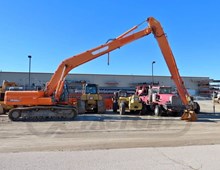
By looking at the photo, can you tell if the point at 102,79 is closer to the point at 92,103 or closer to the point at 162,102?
the point at 92,103

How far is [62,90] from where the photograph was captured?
2122 centimetres

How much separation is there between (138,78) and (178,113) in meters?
51.0

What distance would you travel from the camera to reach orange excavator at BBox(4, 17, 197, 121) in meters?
20.3

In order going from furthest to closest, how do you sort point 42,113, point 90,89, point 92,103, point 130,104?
point 90,89
point 92,103
point 130,104
point 42,113

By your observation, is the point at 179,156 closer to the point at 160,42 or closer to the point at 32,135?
the point at 32,135

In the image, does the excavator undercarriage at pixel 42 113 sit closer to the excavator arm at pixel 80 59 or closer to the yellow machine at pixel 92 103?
the excavator arm at pixel 80 59

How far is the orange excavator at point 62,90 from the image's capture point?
66.6 ft

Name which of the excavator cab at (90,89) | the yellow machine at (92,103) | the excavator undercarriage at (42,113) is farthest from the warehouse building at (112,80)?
the excavator undercarriage at (42,113)

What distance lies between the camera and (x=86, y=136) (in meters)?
13.4

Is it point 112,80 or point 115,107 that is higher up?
point 112,80

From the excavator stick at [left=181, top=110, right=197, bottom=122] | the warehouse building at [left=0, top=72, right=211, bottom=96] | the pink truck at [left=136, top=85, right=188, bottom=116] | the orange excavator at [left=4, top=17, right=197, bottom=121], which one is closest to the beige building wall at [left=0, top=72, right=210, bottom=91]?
the warehouse building at [left=0, top=72, right=211, bottom=96]

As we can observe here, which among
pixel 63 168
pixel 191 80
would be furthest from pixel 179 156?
pixel 191 80

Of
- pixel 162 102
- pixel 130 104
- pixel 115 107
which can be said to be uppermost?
pixel 162 102

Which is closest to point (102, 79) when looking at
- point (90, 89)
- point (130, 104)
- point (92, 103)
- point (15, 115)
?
point (90, 89)
